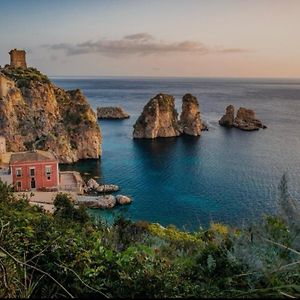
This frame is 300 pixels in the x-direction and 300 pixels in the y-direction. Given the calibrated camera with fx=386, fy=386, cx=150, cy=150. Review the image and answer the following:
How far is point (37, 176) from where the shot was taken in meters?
33.8

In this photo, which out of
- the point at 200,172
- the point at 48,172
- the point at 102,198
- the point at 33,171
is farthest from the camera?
the point at 200,172

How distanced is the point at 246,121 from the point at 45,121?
1563 inches

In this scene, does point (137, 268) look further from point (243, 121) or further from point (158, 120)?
point (243, 121)

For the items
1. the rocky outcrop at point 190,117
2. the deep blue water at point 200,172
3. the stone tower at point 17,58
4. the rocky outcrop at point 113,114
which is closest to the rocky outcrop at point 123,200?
the deep blue water at point 200,172

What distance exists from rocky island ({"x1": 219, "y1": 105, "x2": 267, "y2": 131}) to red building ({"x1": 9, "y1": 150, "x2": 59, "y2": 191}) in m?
45.5

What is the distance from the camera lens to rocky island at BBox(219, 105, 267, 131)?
71.8 metres

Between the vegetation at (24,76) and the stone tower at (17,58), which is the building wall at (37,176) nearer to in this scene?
the vegetation at (24,76)

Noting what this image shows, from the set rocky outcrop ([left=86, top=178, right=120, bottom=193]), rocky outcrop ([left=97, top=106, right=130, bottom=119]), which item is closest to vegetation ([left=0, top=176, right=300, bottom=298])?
rocky outcrop ([left=86, top=178, right=120, bottom=193])

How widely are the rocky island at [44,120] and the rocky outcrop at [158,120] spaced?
41.1 ft

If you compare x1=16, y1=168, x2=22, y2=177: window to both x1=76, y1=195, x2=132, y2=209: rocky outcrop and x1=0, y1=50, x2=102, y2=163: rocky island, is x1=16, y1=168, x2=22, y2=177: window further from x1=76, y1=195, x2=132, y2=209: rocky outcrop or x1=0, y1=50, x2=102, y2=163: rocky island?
x1=0, y1=50, x2=102, y2=163: rocky island

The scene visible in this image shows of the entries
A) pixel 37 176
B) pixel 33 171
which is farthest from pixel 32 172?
pixel 37 176

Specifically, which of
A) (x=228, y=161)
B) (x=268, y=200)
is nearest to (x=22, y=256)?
(x=268, y=200)

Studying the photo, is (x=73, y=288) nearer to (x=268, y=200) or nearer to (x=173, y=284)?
(x=173, y=284)

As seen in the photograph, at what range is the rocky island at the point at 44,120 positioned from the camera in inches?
1810
